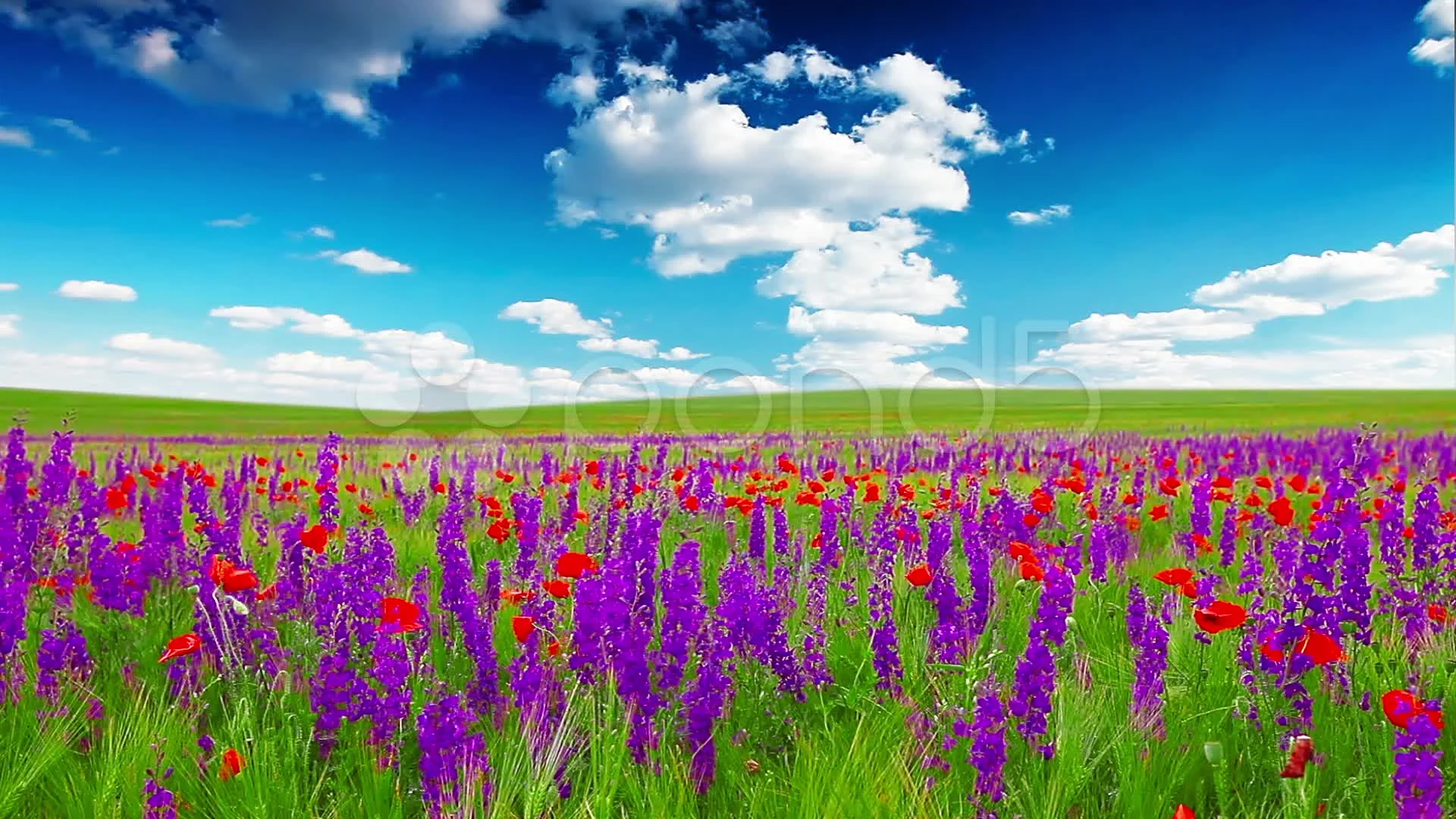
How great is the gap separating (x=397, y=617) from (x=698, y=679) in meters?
1.07

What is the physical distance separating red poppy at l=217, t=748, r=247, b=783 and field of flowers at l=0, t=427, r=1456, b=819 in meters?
0.01

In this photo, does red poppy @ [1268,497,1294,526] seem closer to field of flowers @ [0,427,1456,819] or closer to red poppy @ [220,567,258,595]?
field of flowers @ [0,427,1456,819]

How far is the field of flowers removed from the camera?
2502 millimetres

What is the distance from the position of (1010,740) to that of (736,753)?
936mm

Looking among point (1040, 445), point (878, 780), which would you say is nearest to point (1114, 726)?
point (878, 780)

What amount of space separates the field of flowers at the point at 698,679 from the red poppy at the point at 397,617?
1 centimetres

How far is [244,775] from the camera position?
2.42 meters

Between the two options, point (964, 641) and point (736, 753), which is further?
point (964, 641)

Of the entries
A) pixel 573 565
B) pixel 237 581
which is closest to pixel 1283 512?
pixel 573 565

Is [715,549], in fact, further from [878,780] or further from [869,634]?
[878,780]

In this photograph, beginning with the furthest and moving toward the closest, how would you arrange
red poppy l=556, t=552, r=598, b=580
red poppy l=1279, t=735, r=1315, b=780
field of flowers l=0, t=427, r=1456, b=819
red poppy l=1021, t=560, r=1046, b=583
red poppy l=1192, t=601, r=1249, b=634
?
red poppy l=1021, t=560, r=1046, b=583
red poppy l=556, t=552, r=598, b=580
red poppy l=1192, t=601, r=1249, b=634
field of flowers l=0, t=427, r=1456, b=819
red poppy l=1279, t=735, r=1315, b=780

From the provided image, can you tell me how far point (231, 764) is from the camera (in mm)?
2566

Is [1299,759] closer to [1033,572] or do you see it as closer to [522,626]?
[1033,572]


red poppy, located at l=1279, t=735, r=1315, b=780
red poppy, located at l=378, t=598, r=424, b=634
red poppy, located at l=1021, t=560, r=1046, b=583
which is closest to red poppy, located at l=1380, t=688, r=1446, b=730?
red poppy, located at l=1279, t=735, r=1315, b=780
